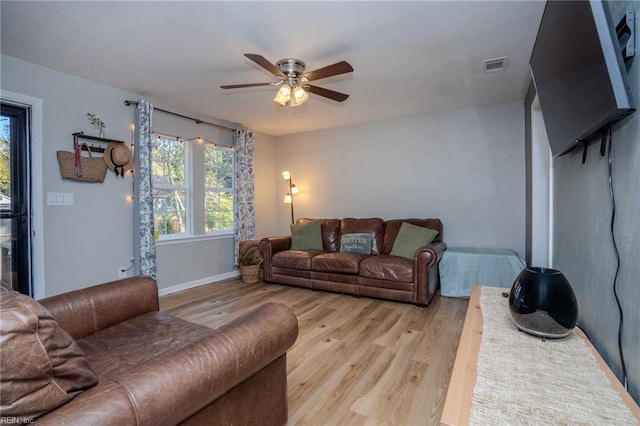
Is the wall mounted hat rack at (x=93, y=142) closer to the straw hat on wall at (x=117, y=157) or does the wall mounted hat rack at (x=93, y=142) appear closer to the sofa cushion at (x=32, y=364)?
the straw hat on wall at (x=117, y=157)

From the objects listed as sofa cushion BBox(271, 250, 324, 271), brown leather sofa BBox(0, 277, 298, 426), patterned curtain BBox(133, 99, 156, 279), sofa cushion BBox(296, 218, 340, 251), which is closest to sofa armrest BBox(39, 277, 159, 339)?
brown leather sofa BBox(0, 277, 298, 426)

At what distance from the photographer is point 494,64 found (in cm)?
282

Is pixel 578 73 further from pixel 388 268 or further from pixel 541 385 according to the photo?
pixel 388 268

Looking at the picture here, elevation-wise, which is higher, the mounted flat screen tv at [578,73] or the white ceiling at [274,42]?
the white ceiling at [274,42]

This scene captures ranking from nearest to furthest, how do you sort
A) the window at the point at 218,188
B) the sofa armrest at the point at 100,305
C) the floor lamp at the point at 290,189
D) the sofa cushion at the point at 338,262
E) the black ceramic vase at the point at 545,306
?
the black ceramic vase at the point at 545,306
the sofa armrest at the point at 100,305
the sofa cushion at the point at 338,262
the window at the point at 218,188
the floor lamp at the point at 290,189

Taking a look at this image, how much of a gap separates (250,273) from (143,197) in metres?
1.80

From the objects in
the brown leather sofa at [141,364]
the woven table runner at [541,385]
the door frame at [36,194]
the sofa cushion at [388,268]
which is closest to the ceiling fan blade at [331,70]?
the brown leather sofa at [141,364]

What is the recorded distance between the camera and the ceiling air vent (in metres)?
2.74

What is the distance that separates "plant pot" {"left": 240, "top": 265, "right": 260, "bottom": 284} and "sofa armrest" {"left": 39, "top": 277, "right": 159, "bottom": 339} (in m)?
2.53

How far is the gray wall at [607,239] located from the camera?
882mm

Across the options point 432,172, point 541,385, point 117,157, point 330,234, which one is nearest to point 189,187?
point 117,157

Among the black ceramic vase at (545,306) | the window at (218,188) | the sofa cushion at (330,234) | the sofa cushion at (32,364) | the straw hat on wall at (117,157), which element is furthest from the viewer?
the sofa cushion at (330,234)

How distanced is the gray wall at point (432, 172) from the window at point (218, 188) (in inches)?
50.4

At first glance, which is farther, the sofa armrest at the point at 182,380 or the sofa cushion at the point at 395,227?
the sofa cushion at the point at 395,227
